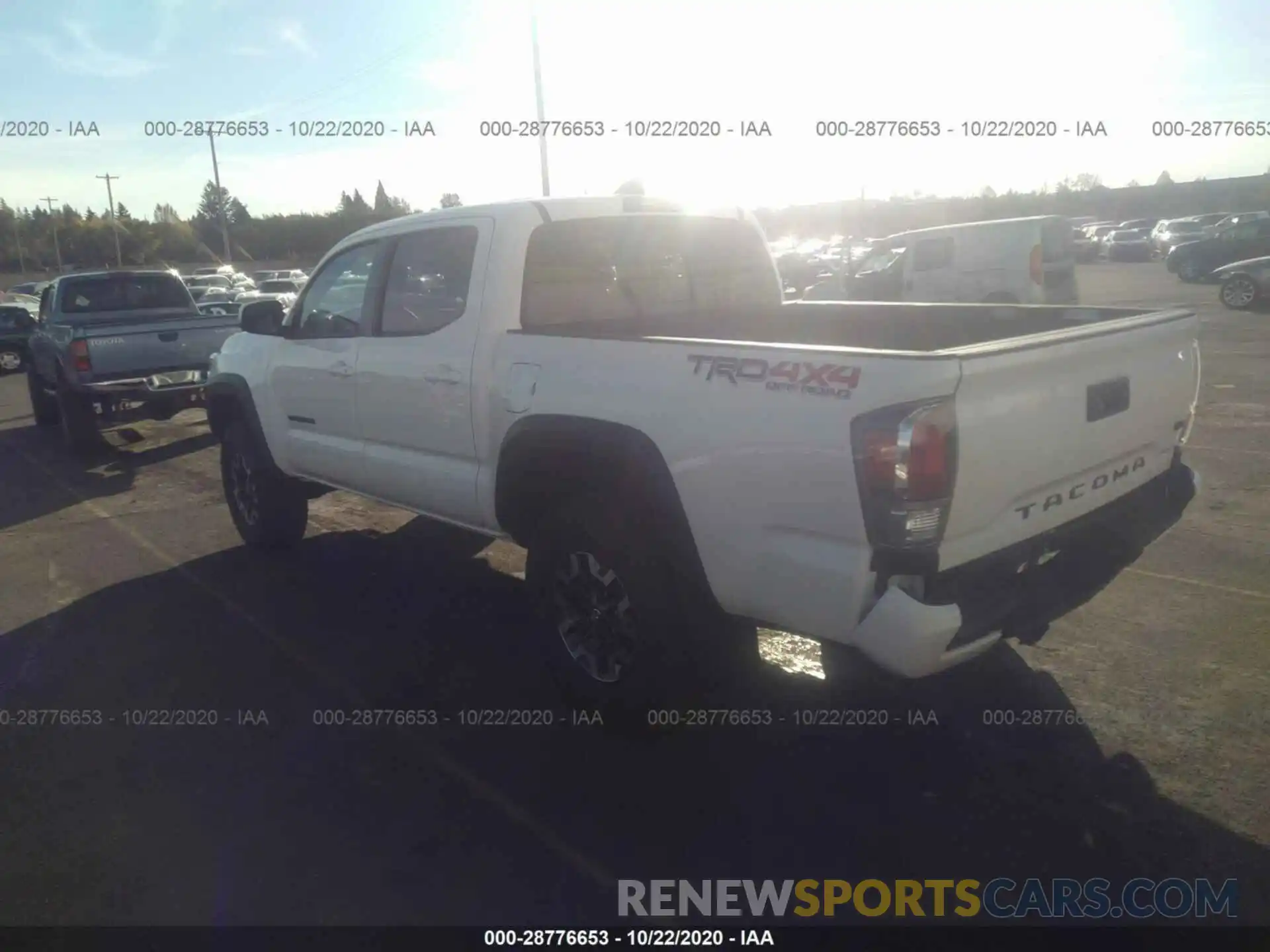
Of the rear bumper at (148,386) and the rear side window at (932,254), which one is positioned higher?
the rear side window at (932,254)

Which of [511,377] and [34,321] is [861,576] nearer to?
[511,377]

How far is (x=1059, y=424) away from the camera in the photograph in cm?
312

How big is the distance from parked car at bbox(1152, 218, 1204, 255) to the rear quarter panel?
3463 centimetres

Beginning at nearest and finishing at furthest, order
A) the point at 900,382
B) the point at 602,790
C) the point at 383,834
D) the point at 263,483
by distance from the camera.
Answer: the point at 900,382
the point at 383,834
the point at 602,790
the point at 263,483

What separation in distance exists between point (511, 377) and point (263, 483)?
9.26 feet

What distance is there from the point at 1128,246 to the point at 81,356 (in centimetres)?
3847

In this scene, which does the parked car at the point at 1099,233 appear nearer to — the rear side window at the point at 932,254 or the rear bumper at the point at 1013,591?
the rear side window at the point at 932,254

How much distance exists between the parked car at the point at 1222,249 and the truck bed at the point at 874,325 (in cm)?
2347

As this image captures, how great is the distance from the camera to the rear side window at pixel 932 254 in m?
16.1

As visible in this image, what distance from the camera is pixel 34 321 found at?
444 inches

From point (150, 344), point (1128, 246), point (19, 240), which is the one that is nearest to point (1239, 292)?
point (150, 344)

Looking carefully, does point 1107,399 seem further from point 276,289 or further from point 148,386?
point 276,289

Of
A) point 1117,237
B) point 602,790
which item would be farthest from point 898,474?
point 1117,237

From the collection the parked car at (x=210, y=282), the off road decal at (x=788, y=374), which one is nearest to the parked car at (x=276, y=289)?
the parked car at (x=210, y=282)
